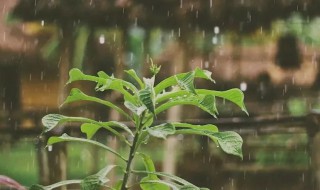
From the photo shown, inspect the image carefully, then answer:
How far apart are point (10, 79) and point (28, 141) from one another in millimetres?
259

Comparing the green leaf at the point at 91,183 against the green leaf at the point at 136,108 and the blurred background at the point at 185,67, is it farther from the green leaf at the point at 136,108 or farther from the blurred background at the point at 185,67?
the blurred background at the point at 185,67

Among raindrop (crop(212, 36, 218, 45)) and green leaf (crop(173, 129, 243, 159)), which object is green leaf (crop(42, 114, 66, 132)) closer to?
green leaf (crop(173, 129, 243, 159))

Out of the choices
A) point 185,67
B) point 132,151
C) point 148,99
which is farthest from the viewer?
point 185,67

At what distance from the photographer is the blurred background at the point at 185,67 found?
7.06 ft

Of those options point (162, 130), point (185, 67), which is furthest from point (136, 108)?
point (185, 67)

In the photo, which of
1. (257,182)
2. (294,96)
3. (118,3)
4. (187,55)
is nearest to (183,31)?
(187,55)

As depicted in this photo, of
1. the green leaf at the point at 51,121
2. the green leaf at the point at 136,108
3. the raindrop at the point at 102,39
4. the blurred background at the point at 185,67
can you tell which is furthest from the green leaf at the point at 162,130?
the raindrop at the point at 102,39

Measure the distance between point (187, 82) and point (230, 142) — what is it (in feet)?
0.39

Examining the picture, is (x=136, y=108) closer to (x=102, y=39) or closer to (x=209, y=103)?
(x=209, y=103)

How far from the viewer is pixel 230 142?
0.80 metres

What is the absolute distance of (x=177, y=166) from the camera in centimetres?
222

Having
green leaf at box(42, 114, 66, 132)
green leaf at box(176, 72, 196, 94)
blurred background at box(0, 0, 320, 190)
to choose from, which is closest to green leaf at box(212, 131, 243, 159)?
green leaf at box(176, 72, 196, 94)

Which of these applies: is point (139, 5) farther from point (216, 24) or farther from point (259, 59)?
point (259, 59)

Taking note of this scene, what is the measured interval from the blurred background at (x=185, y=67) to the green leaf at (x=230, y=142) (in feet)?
4.22
